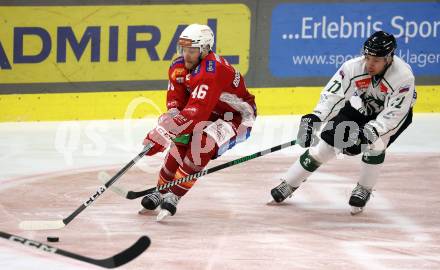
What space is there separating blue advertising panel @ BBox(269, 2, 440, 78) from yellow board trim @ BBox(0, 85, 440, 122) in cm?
18

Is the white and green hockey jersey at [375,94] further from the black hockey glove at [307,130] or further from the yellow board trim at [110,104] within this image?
the yellow board trim at [110,104]

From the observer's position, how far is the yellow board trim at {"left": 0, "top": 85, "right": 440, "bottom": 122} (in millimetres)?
8414

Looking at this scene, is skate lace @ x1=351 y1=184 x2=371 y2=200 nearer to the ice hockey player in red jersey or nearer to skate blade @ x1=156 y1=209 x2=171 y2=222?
the ice hockey player in red jersey

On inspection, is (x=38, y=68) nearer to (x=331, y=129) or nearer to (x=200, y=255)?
(x=331, y=129)

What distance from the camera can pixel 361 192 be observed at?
6414 mm

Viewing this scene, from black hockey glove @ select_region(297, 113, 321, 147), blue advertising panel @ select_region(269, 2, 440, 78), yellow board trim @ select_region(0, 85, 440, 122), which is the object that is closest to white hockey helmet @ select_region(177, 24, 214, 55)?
black hockey glove @ select_region(297, 113, 321, 147)

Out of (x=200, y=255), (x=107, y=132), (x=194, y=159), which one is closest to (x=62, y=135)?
(x=107, y=132)

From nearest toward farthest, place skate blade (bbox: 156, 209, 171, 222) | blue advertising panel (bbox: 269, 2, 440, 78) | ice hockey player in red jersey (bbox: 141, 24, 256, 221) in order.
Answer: ice hockey player in red jersey (bbox: 141, 24, 256, 221) → skate blade (bbox: 156, 209, 171, 222) → blue advertising panel (bbox: 269, 2, 440, 78)

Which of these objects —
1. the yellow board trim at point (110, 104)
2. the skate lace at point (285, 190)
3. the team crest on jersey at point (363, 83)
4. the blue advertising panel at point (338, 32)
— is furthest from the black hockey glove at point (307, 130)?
the blue advertising panel at point (338, 32)

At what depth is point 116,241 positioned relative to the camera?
5.67m

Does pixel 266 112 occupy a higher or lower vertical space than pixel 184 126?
lower

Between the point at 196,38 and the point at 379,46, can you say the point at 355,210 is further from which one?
the point at 196,38

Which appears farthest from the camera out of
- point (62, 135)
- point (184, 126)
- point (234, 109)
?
point (62, 135)

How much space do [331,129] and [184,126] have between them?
0.86 m
